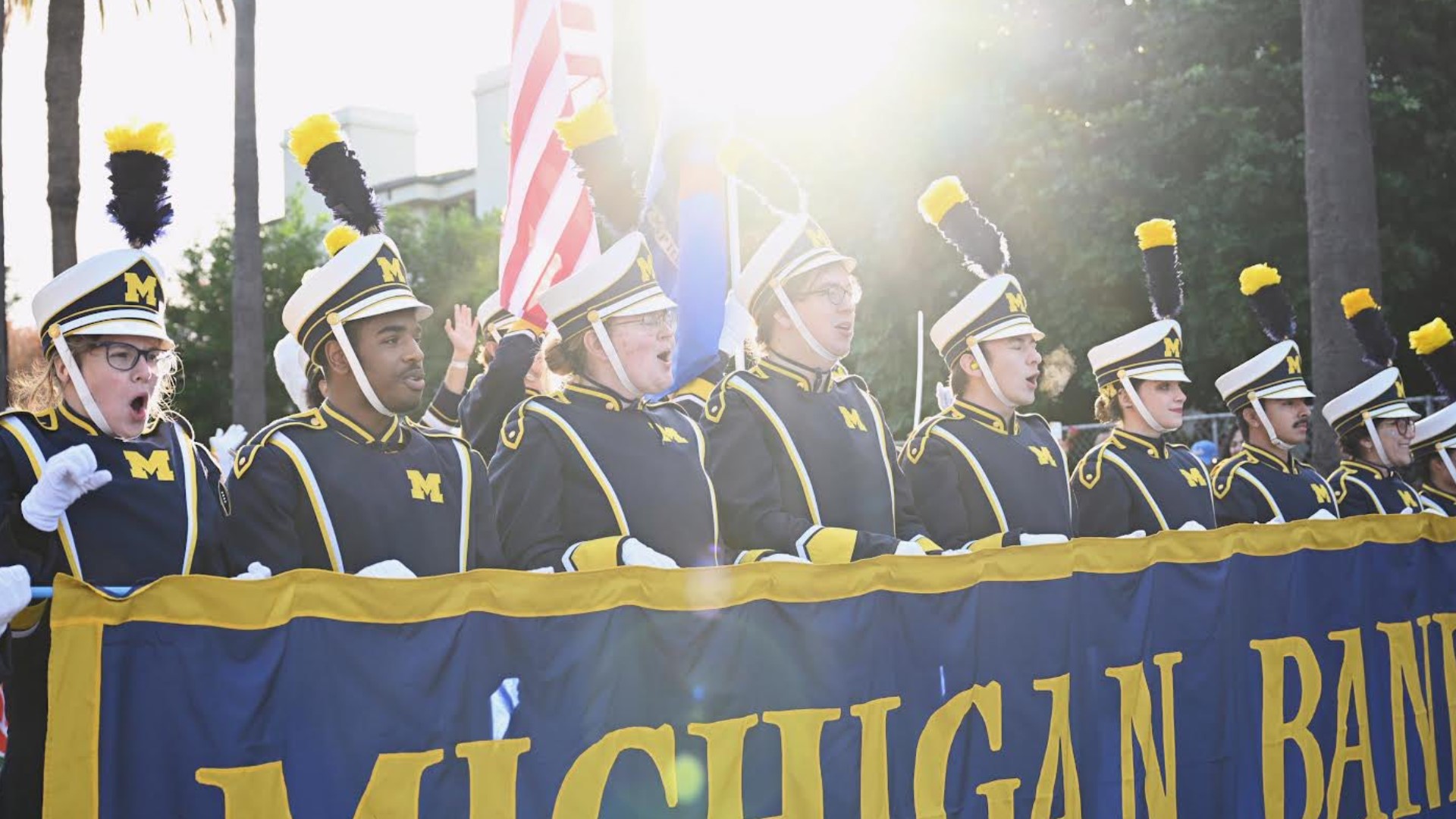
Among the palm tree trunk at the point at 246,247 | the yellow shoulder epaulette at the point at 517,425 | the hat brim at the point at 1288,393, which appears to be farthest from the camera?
the palm tree trunk at the point at 246,247

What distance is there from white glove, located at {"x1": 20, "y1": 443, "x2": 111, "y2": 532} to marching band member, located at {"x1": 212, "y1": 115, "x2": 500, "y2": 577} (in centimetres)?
50

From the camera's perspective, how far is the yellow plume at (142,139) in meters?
4.24

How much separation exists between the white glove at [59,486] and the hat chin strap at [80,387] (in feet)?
1.34

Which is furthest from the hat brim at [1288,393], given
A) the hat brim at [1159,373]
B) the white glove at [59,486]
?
the white glove at [59,486]

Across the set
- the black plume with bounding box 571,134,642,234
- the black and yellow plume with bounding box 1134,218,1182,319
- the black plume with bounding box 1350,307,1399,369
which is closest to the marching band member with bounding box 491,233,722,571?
the black plume with bounding box 571,134,642,234

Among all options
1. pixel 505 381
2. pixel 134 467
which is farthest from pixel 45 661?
pixel 505 381

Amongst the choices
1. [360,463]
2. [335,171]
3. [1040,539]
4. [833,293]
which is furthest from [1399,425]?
[360,463]

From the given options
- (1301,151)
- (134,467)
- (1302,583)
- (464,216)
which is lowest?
(1302,583)

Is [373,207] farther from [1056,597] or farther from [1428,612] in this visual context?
[1428,612]

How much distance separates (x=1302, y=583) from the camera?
206 inches

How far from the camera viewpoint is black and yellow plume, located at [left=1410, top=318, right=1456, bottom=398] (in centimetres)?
933

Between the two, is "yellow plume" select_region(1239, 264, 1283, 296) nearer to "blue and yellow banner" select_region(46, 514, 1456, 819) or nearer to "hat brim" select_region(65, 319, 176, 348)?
"blue and yellow banner" select_region(46, 514, 1456, 819)

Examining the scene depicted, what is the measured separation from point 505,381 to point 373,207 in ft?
6.23

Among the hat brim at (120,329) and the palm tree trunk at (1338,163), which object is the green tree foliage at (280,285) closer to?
the palm tree trunk at (1338,163)
